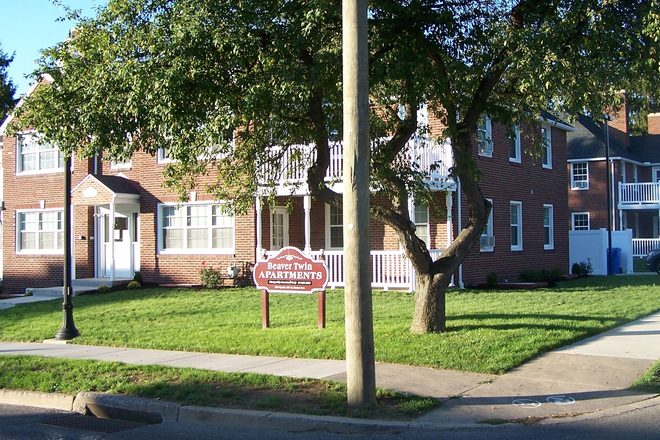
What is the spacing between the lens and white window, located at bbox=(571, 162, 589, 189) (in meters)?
35.9

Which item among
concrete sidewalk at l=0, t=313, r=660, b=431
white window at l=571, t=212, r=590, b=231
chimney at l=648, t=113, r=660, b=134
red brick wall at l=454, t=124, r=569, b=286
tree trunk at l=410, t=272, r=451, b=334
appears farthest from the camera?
chimney at l=648, t=113, r=660, b=134

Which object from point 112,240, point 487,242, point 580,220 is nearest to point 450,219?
point 487,242

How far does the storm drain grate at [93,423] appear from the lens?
25.0 ft

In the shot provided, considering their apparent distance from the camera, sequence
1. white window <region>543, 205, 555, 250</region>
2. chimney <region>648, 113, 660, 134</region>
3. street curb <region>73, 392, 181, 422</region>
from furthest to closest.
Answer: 1. chimney <region>648, 113, 660, 134</region>
2. white window <region>543, 205, 555, 250</region>
3. street curb <region>73, 392, 181, 422</region>

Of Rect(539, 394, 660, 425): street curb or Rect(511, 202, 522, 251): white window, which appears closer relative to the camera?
Rect(539, 394, 660, 425): street curb

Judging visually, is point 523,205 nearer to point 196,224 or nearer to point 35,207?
point 196,224

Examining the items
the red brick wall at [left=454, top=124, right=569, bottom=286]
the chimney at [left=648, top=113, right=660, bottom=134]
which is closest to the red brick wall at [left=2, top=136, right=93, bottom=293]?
the red brick wall at [left=454, top=124, right=569, bottom=286]

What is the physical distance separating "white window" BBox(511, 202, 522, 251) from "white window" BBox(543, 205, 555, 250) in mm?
2400

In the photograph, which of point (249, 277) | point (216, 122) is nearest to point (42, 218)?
point (249, 277)

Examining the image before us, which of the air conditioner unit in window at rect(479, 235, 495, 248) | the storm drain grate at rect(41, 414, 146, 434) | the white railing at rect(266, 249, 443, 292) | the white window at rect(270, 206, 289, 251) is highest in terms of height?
the white window at rect(270, 206, 289, 251)

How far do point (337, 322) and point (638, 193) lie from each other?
91.9 feet

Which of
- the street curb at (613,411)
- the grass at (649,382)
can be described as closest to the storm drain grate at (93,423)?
the street curb at (613,411)

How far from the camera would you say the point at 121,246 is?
2366 cm

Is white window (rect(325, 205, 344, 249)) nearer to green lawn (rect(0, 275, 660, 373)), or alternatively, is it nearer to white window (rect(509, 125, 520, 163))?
green lawn (rect(0, 275, 660, 373))
